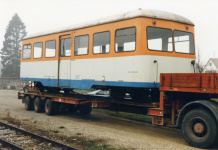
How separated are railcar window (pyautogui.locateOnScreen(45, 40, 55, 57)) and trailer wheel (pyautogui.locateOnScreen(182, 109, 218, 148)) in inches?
315

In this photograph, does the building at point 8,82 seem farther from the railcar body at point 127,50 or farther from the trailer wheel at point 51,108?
the railcar body at point 127,50

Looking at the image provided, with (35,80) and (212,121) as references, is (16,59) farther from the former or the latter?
(212,121)

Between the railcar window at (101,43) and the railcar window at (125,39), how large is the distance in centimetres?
49

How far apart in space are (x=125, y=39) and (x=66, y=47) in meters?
4.01

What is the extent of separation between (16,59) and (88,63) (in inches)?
2053

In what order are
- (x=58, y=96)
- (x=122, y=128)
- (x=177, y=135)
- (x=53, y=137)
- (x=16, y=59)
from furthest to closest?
1. (x=16, y=59)
2. (x=58, y=96)
3. (x=122, y=128)
4. (x=177, y=135)
5. (x=53, y=137)

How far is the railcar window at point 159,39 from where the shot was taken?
29.5 feet

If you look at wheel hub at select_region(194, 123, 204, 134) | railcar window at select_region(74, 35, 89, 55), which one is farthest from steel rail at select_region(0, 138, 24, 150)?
railcar window at select_region(74, 35, 89, 55)

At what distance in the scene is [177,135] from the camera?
356 inches

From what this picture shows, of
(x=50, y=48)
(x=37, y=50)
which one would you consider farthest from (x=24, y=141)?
(x=37, y=50)

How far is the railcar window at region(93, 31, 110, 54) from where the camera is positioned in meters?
10.0

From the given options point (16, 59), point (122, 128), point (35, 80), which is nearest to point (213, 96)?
point (122, 128)

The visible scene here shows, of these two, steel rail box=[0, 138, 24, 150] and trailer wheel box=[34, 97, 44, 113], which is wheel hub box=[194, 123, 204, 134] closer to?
steel rail box=[0, 138, 24, 150]

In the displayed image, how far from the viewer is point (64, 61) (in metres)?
12.4
